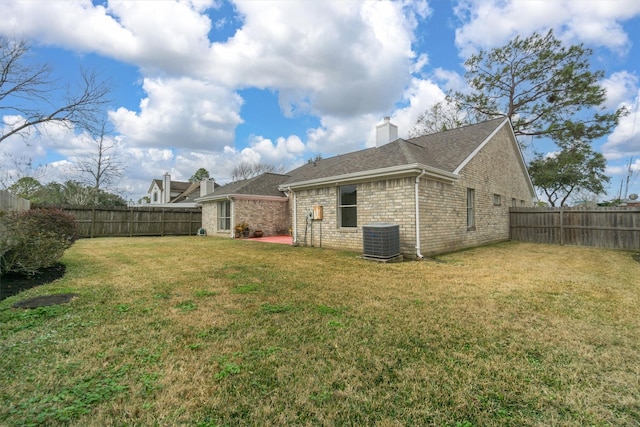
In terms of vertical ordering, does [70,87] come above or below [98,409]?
above

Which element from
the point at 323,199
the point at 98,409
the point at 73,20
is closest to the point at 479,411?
the point at 98,409

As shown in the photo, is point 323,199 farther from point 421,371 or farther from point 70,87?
point 70,87

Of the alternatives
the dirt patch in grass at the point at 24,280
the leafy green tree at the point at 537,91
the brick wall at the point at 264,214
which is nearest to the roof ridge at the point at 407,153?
the brick wall at the point at 264,214

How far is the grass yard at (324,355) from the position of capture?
6.24 feet

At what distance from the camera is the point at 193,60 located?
Result: 10.9 meters

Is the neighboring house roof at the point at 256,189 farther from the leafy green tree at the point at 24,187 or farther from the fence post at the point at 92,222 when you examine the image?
the leafy green tree at the point at 24,187

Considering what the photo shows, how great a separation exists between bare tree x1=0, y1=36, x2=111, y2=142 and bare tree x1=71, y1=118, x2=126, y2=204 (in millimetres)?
11722

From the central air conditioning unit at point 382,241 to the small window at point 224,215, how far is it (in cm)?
1064

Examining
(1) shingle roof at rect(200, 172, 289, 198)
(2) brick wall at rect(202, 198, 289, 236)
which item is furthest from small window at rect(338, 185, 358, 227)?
(1) shingle roof at rect(200, 172, 289, 198)

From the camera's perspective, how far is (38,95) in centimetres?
998

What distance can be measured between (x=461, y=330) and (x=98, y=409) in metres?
3.40

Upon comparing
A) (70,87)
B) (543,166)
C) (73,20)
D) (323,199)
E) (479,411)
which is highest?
(73,20)

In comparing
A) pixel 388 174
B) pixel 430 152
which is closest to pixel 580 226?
pixel 430 152

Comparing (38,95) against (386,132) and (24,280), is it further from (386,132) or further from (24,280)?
(386,132)
